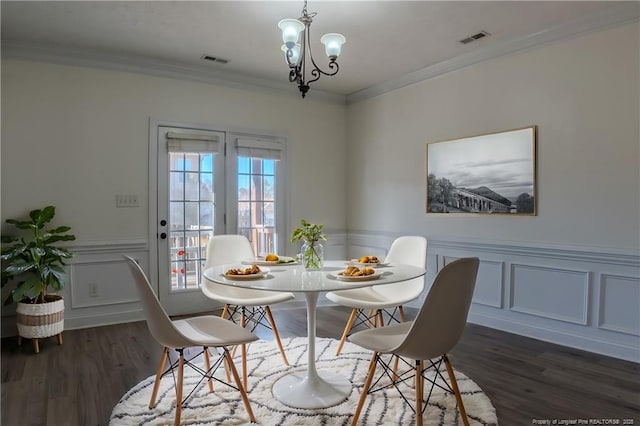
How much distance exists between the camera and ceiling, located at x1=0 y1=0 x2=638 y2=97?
288 centimetres

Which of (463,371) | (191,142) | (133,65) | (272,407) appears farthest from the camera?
(191,142)

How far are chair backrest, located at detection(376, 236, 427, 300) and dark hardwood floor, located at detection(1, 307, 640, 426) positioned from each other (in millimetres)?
591

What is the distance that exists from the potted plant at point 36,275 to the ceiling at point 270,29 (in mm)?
1462

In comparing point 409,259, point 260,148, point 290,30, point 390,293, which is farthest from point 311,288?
point 260,148

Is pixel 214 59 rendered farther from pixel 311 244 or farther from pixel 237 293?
pixel 311 244

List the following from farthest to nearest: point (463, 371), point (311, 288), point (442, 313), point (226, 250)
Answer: point (226, 250) → point (463, 371) → point (311, 288) → point (442, 313)

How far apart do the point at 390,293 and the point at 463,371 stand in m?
0.68

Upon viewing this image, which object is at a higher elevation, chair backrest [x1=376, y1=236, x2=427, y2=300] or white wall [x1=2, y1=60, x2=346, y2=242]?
white wall [x1=2, y1=60, x2=346, y2=242]

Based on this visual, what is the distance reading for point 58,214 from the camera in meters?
3.62

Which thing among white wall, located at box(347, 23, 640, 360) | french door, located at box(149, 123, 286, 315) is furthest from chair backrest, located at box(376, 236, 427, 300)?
french door, located at box(149, 123, 286, 315)

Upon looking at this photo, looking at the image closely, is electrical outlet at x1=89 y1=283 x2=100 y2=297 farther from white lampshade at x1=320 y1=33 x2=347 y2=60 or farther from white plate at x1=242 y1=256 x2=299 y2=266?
white lampshade at x1=320 y1=33 x2=347 y2=60

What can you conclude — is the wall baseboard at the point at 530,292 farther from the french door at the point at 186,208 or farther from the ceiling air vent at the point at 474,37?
the ceiling air vent at the point at 474,37

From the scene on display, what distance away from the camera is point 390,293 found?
288 centimetres

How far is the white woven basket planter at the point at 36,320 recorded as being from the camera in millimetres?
3107
